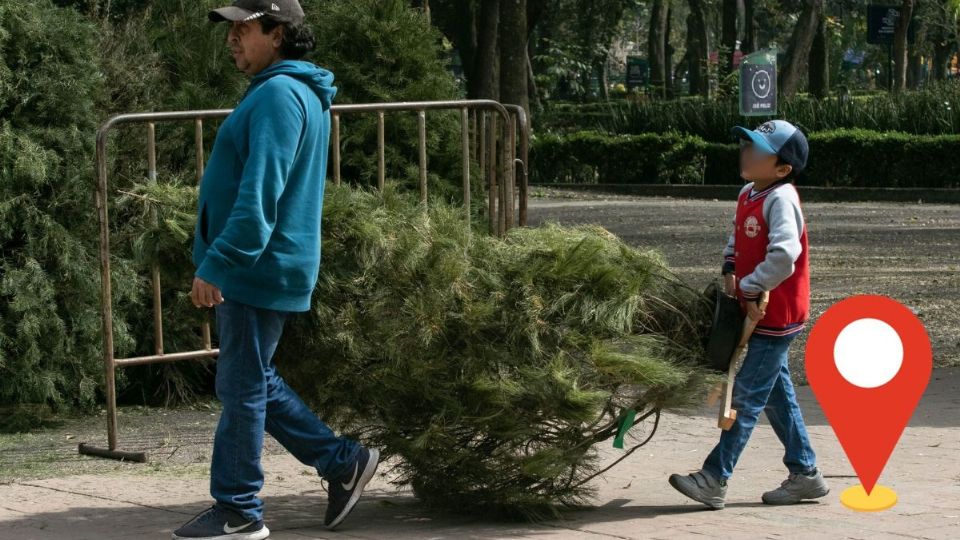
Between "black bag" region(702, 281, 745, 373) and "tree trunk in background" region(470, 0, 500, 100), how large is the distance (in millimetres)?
25461

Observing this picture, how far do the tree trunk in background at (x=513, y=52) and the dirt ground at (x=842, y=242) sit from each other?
1.98 meters

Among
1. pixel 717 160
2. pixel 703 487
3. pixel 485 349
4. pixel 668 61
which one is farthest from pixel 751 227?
pixel 668 61

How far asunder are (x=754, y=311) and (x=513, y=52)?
74.8 feet

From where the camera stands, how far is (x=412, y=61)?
8.78 m

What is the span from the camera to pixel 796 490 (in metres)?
5.40

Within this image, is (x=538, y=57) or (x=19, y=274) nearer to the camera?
(x=19, y=274)

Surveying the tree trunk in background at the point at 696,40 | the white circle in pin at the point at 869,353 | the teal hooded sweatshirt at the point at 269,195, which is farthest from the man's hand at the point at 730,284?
the tree trunk in background at the point at 696,40

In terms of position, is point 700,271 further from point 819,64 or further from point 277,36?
point 819,64

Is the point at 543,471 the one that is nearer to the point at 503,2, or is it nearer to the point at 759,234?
the point at 759,234

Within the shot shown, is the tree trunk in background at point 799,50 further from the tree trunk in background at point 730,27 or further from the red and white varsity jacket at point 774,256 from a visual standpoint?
the red and white varsity jacket at point 774,256

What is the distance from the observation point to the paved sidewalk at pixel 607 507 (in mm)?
4953

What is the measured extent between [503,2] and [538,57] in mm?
28385

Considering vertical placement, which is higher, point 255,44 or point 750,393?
point 255,44

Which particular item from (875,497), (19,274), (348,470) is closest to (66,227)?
(19,274)
